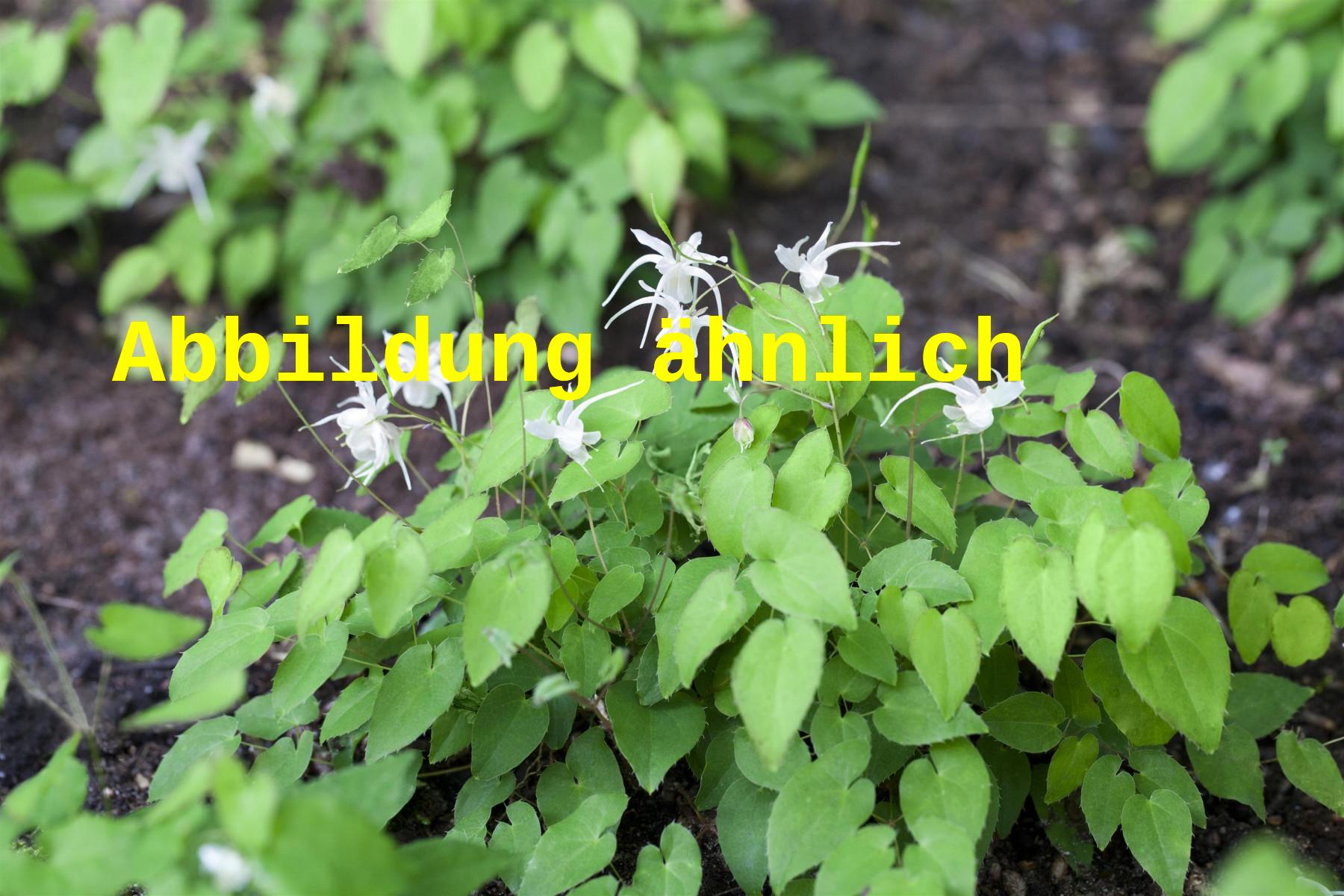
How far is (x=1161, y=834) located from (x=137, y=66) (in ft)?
7.70

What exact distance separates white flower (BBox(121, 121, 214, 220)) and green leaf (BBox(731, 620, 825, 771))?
6.43ft

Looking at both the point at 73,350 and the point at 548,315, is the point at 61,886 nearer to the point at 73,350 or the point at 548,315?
the point at 548,315

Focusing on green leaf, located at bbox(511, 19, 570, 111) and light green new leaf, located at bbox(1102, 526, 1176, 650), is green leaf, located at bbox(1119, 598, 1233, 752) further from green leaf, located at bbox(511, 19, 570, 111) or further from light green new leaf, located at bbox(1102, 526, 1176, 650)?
green leaf, located at bbox(511, 19, 570, 111)

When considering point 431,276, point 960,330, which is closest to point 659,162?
point 960,330

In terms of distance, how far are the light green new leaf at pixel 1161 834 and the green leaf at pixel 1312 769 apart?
0.22 meters

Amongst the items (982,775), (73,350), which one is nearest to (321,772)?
(982,775)

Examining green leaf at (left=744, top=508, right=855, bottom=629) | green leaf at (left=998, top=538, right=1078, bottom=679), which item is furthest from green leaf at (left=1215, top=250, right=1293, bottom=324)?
green leaf at (left=744, top=508, right=855, bottom=629)

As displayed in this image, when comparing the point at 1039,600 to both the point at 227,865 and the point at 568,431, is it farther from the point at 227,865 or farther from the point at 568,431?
the point at 227,865

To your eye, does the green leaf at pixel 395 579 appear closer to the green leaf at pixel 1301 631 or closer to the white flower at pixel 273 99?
the green leaf at pixel 1301 631

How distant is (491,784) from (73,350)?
197 cm

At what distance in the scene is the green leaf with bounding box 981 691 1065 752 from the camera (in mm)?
1222

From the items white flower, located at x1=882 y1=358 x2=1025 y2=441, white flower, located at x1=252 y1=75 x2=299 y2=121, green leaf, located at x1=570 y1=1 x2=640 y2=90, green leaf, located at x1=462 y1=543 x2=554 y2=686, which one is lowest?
green leaf, located at x1=462 y1=543 x2=554 y2=686

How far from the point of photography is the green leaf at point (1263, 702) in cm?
141

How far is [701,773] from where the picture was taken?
130cm
